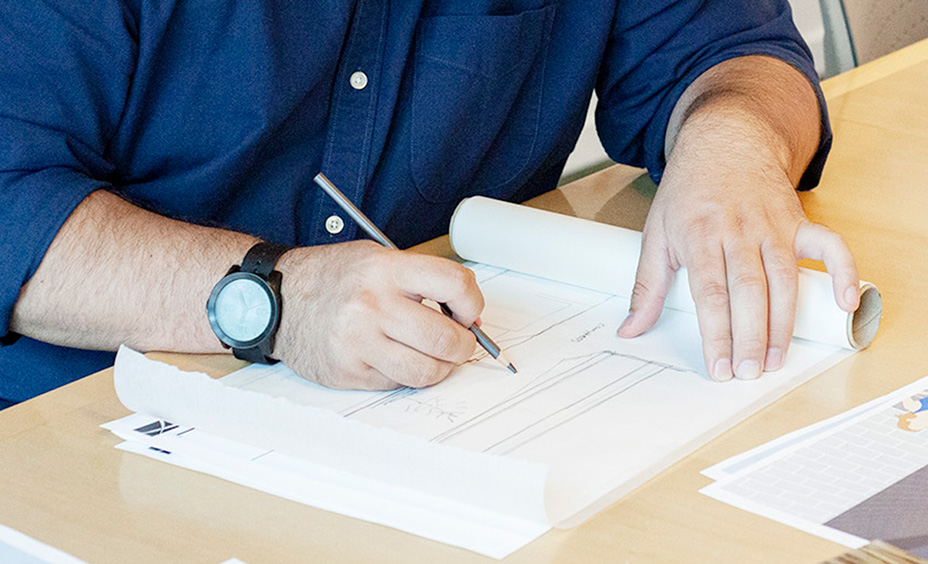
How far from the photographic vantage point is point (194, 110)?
1108 mm

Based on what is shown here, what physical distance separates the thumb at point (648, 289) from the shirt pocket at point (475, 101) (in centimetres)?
36

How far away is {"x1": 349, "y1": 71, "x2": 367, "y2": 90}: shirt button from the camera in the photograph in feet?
3.89

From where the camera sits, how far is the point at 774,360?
2.79 feet

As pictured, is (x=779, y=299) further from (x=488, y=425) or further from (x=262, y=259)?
(x=262, y=259)

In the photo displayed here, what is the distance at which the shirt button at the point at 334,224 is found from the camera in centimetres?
122

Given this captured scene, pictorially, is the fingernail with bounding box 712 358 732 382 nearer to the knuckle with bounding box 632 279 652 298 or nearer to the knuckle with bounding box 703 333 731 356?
the knuckle with bounding box 703 333 731 356

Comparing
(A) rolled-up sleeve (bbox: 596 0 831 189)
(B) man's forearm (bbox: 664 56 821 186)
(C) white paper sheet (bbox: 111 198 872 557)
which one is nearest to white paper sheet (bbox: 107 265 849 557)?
(C) white paper sheet (bbox: 111 198 872 557)

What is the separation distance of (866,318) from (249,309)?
52 cm

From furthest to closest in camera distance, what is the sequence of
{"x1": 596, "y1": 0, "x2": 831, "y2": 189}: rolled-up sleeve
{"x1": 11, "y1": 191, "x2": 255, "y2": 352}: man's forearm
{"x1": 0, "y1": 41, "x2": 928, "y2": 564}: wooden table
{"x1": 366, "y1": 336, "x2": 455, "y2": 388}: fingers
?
{"x1": 596, "y1": 0, "x2": 831, "y2": 189}: rolled-up sleeve < {"x1": 11, "y1": 191, "x2": 255, "y2": 352}: man's forearm < {"x1": 366, "y1": 336, "x2": 455, "y2": 388}: fingers < {"x1": 0, "y1": 41, "x2": 928, "y2": 564}: wooden table

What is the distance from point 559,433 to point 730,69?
2.37 ft

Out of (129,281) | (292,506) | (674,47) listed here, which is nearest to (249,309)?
(129,281)

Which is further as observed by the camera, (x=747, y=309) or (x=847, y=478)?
(x=747, y=309)

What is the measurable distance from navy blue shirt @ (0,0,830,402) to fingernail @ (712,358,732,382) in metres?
0.53

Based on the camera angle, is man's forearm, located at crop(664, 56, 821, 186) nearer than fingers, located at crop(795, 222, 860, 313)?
No
